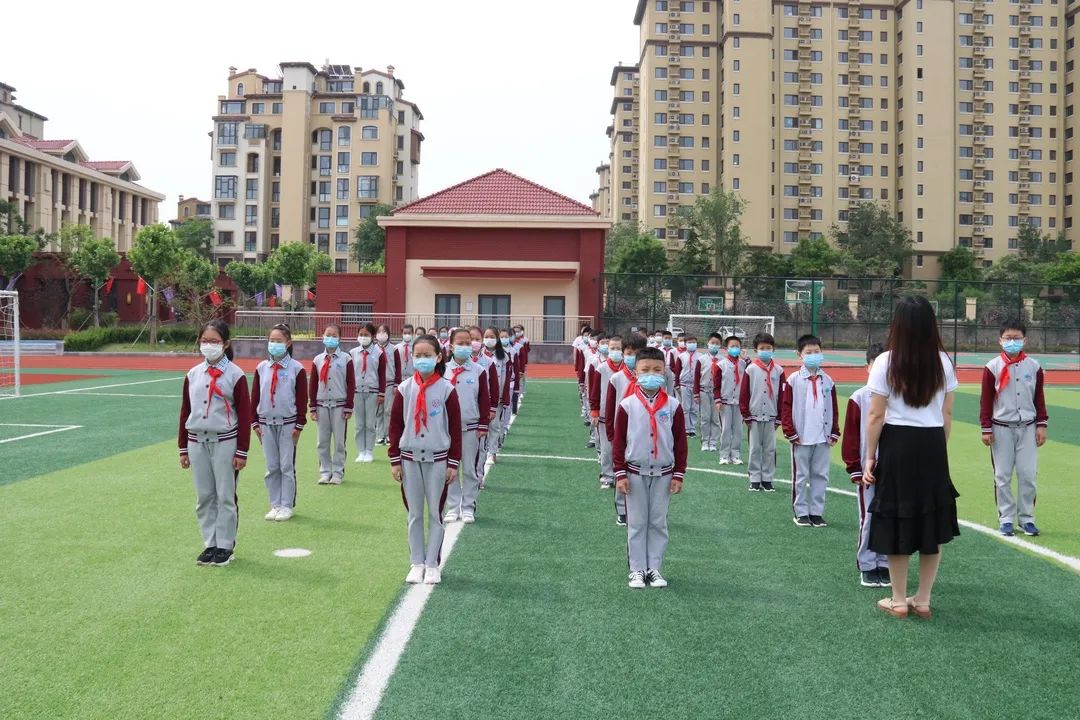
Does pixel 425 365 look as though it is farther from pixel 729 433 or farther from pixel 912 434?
pixel 729 433

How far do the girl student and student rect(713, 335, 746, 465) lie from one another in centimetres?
654

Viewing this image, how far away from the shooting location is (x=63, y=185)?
74125 mm

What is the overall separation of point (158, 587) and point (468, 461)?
3468 millimetres

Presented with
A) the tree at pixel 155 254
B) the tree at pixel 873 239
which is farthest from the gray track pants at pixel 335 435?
the tree at pixel 873 239

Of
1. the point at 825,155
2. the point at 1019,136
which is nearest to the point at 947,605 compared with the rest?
the point at 825,155

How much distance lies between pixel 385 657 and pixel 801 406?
529 cm

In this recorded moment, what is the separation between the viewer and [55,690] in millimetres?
4438

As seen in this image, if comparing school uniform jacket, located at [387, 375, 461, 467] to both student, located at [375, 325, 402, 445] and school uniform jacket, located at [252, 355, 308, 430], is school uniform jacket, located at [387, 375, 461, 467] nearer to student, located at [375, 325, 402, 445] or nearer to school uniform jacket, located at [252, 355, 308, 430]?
school uniform jacket, located at [252, 355, 308, 430]

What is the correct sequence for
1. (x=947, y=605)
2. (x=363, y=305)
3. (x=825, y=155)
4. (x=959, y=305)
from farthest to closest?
(x=825, y=155) < (x=363, y=305) < (x=959, y=305) < (x=947, y=605)

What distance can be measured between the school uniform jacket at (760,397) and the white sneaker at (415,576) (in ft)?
17.6

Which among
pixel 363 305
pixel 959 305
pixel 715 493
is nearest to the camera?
pixel 715 493

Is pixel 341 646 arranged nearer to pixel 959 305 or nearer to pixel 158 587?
pixel 158 587

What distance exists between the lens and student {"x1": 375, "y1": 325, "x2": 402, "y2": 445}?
1304 cm

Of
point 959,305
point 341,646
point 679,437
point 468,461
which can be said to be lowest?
point 341,646
